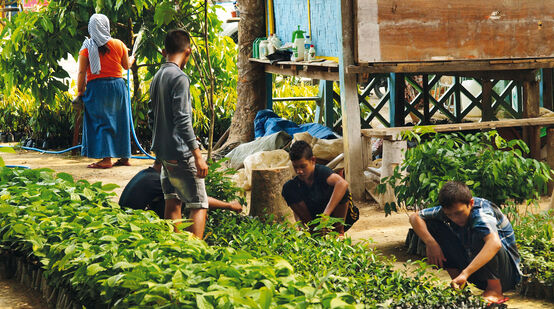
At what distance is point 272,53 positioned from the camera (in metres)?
10.1

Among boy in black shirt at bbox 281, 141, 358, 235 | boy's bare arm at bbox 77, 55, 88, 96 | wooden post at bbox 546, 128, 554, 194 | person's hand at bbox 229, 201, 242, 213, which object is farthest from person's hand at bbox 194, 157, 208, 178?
boy's bare arm at bbox 77, 55, 88, 96

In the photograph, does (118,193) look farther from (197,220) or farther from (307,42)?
(197,220)

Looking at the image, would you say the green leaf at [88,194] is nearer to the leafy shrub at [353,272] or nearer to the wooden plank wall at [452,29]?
the leafy shrub at [353,272]

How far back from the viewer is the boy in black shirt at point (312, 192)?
577cm

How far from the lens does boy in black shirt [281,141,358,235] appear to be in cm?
577

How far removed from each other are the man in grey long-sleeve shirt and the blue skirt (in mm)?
4655

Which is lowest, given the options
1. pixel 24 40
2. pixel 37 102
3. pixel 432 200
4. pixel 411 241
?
pixel 411 241

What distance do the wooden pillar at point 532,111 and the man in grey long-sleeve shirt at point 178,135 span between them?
16.9 feet

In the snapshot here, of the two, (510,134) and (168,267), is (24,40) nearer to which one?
(510,134)

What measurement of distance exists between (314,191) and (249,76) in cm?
536

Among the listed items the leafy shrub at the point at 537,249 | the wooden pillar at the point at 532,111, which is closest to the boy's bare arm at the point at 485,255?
the leafy shrub at the point at 537,249

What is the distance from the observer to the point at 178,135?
5.11 metres

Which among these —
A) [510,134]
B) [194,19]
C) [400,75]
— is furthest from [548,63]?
[194,19]

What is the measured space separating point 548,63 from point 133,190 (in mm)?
5631
